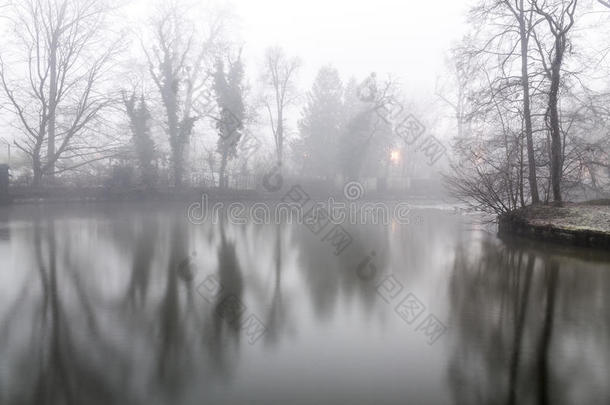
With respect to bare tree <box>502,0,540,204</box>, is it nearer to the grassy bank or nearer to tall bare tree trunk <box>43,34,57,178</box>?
the grassy bank

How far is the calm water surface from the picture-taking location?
3.09m

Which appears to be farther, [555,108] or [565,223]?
[555,108]

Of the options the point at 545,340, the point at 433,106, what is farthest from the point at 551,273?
the point at 433,106

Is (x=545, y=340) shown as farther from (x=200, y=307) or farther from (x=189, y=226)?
(x=189, y=226)

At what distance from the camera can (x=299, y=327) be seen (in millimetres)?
4422

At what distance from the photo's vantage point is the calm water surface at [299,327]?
3092mm

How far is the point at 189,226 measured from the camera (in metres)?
13.4

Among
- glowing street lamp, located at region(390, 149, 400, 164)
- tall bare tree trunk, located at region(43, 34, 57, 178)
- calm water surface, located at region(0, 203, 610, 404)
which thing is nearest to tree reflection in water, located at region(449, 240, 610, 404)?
calm water surface, located at region(0, 203, 610, 404)
